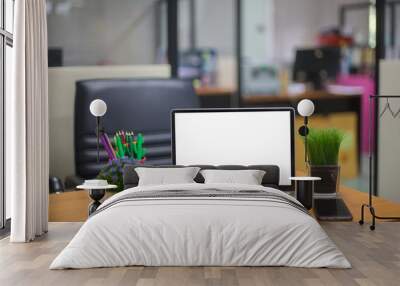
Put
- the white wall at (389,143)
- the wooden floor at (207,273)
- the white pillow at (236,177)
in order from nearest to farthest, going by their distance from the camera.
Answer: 1. the wooden floor at (207,273)
2. the white pillow at (236,177)
3. the white wall at (389,143)

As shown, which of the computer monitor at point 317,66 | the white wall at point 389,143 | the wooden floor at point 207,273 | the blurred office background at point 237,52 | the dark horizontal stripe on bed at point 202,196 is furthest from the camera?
the computer monitor at point 317,66

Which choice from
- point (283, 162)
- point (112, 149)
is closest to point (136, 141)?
point (112, 149)

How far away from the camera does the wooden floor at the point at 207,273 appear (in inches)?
140

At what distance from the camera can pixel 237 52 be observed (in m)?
8.27

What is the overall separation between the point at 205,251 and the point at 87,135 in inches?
91.3

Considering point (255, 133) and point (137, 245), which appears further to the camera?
point (255, 133)

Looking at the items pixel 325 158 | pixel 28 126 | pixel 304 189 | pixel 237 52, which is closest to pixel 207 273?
pixel 304 189

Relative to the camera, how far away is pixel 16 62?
4781mm

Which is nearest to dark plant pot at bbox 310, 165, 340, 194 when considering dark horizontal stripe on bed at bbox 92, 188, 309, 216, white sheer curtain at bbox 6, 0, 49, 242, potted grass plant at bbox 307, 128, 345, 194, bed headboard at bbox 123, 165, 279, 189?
potted grass plant at bbox 307, 128, 345, 194

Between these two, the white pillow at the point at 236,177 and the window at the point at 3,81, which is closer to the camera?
the white pillow at the point at 236,177

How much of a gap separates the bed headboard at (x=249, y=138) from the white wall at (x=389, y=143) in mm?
2455

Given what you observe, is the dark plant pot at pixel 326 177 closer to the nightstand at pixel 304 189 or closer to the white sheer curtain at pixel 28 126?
the nightstand at pixel 304 189

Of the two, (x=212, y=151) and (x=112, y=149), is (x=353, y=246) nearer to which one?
(x=212, y=151)

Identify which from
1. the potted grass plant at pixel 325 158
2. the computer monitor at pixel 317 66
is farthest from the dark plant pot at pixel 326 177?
the computer monitor at pixel 317 66
